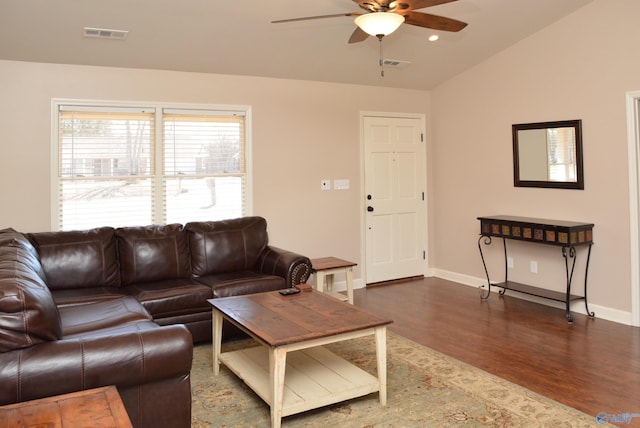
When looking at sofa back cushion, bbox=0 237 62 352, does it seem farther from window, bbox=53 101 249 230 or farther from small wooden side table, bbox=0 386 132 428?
window, bbox=53 101 249 230

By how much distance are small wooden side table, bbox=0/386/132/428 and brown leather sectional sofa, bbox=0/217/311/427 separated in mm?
190

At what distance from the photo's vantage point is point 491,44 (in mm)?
5254

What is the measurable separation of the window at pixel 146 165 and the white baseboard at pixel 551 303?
2.77m

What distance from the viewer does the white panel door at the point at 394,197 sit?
6.09 metres

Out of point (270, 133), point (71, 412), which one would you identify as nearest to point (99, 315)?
point (71, 412)

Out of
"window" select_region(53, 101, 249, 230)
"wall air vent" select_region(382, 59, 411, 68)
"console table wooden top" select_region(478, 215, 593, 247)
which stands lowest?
"console table wooden top" select_region(478, 215, 593, 247)

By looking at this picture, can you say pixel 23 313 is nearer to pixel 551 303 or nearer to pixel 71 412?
pixel 71 412

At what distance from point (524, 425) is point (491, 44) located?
396 cm

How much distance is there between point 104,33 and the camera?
4047 millimetres

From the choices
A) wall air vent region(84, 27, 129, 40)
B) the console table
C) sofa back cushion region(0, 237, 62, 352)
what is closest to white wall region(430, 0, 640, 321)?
the console table

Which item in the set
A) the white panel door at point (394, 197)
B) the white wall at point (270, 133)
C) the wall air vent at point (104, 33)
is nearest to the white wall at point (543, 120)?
the white panel door at point (394, 197)

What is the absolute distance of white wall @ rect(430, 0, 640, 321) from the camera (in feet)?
14.7

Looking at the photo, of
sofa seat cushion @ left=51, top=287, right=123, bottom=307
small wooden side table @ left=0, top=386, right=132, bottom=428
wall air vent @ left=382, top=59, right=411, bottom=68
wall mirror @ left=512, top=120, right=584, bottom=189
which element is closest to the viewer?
small wooden side table @ left=0, top=386, right=132, bottom=428

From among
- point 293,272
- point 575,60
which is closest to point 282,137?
point 293,272
